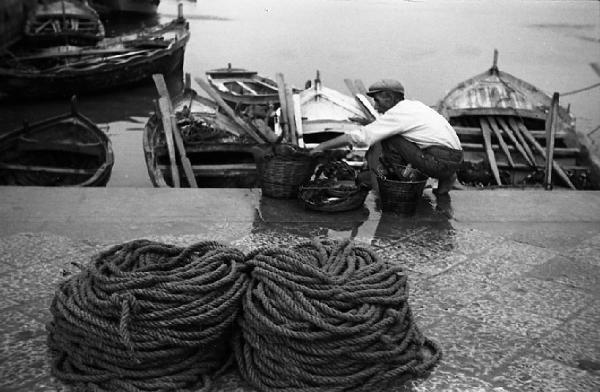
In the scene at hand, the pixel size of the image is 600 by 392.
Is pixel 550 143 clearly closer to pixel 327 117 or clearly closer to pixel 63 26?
pixel 327 117

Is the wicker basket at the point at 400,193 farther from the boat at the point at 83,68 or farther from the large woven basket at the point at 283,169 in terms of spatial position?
the boat at the point at 83,68

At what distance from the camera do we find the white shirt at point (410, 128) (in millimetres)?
5508

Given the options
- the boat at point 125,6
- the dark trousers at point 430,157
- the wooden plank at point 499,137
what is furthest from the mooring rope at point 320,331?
the boat at point 125,6

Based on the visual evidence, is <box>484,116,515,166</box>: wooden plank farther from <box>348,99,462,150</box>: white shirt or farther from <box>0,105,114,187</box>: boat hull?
<box>0,105,114,187</box>: boat hull

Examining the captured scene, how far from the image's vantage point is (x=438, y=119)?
5660 mm

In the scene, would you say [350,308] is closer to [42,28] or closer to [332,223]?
[332,223]

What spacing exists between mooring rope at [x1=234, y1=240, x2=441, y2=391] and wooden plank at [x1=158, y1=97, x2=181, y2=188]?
16.4 ft

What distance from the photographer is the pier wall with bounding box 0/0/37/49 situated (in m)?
22.8

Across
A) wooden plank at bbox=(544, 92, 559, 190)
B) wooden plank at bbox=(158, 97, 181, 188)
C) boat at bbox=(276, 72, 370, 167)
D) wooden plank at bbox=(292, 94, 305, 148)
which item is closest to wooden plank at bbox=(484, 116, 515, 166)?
wooden plank at bbox=(544, 92, 559, 190)

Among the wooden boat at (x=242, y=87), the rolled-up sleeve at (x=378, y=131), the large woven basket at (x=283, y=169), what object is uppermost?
the rolled-up sleeve at (x=378, y=131)

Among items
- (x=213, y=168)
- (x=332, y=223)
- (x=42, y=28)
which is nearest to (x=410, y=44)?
(x=42, y=28)

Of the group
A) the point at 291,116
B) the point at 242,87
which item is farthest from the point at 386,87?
the point at 242,87

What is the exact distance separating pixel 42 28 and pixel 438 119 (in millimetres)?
19582

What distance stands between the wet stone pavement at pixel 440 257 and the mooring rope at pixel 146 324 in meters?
0.15
